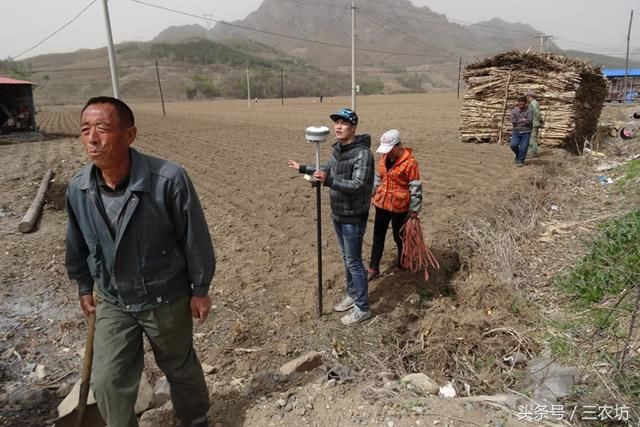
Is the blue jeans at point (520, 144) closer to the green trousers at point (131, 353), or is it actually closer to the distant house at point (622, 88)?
the green trousers at point (131, 353)

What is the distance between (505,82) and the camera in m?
12.6

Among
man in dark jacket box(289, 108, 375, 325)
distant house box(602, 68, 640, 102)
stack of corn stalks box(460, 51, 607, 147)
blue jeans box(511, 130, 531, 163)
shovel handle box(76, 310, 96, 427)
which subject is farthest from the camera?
distant house box(602, 68, 640, 102)

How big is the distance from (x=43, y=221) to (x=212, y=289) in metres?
3.55

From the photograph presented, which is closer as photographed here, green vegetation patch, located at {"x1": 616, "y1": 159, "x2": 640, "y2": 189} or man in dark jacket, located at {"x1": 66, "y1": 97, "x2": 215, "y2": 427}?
man in dark jacket, located at {"x1": 66, "y1": 97, "x2": 215, "y2": 427}

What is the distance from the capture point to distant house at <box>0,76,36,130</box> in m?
16.6

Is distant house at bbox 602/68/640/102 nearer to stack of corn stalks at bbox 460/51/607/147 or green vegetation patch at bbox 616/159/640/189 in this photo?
stack of corn stalks at bbox 460/51/607/147

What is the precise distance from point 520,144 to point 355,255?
24.2 ft

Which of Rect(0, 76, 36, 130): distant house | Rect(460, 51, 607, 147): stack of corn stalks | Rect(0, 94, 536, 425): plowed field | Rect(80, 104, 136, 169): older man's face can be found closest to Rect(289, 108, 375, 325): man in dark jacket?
Rect(0, 94, 536, 425): plowed field

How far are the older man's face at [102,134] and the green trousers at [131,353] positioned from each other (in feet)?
2.67

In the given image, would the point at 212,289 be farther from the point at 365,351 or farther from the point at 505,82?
the point at 505,82

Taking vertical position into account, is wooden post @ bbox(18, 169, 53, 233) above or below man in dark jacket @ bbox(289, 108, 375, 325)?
below

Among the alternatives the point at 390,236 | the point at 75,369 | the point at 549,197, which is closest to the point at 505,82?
the point at 549,197

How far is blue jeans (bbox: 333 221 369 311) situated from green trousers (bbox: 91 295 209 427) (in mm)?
1641

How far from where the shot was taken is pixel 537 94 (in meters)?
12.2
